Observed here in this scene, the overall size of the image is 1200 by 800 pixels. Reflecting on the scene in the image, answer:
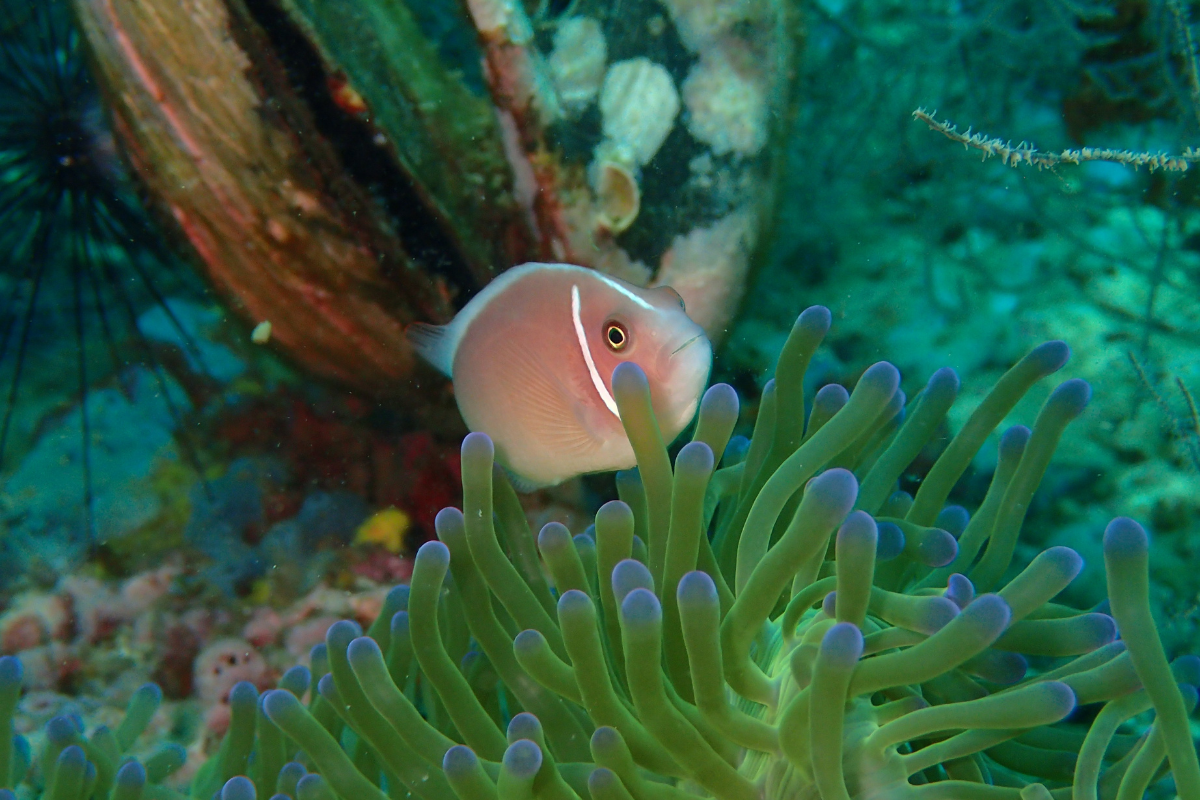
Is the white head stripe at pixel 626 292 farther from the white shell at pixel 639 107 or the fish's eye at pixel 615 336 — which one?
the white shell at pixel 639 107

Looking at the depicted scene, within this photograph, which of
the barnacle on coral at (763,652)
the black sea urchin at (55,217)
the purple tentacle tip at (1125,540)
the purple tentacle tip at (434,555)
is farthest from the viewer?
the black sea urchin at (55,217)

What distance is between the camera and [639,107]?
216 centimetres

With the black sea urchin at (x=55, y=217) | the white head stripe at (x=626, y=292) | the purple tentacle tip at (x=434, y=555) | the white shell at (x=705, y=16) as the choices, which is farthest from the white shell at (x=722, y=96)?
the black sea urchin at (x=55, y=217)

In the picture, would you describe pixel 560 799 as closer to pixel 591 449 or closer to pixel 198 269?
pixel 591 449

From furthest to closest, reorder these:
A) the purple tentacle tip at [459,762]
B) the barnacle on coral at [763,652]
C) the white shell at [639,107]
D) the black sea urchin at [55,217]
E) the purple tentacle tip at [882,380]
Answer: the black sea urchin at [55,217] < the white shell at [639,107] < the purple tentacle tip at [882,380] < the purple tentacle tip at [459,762] < the barnacle on coral at [763,652]

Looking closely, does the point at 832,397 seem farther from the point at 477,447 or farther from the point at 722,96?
the point at 722,96

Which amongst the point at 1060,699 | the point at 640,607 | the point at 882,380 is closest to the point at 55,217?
the point at 640,607

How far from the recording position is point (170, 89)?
6.61 feet

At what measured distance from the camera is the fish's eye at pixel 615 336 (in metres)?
1.50

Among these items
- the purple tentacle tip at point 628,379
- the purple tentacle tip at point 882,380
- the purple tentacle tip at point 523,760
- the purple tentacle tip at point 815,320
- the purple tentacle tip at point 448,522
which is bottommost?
the purple tentacle tip at point 523,760

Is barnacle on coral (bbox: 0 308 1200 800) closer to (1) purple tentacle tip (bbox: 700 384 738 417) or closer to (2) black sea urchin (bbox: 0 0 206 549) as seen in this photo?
(1) purple tentacle tip (bbox: 700 384 738 417)

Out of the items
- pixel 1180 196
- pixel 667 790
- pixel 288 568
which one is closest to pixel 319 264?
pixel 288 568

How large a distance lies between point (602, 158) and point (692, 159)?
0.26m

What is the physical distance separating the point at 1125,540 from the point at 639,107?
165 cm
